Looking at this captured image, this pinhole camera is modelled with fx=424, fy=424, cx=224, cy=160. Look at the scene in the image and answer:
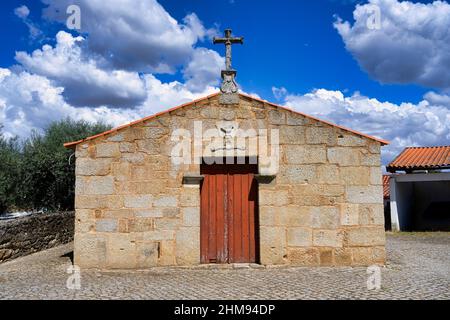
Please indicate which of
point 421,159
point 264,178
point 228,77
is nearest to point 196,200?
point 264,178

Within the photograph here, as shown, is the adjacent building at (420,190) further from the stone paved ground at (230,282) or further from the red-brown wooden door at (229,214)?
the red-brown wooden door at (229,214)

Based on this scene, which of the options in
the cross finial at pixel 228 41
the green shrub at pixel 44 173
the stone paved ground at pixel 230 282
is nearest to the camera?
the stone paved ground at pixel 230 282

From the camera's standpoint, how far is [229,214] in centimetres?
804

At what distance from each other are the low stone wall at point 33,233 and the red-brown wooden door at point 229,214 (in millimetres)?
4310

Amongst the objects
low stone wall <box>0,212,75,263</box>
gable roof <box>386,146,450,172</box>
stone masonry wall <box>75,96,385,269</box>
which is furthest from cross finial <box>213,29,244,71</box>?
gable roof <box>386,146,450,172</box>

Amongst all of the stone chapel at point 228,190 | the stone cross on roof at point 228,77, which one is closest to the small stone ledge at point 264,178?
the stone chapel at point 228,190

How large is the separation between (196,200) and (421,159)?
11.4 m

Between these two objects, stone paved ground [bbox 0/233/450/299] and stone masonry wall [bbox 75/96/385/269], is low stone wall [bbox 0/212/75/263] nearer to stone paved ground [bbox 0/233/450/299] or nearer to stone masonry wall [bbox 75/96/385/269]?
stone paved ground [bbox 0/233/450/299]

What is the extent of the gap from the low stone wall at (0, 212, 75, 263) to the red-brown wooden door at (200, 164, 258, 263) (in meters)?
4.31

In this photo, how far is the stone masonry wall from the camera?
7840 millimetres

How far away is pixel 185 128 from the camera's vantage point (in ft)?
26.3

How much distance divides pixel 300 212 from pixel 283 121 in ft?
5.72

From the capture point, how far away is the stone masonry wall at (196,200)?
7840 millimetres
